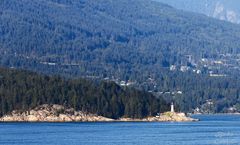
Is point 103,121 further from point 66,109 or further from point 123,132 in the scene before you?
point 123,132

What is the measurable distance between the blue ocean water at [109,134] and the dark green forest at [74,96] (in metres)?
5.04

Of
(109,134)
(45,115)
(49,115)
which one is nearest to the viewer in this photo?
(109,134)

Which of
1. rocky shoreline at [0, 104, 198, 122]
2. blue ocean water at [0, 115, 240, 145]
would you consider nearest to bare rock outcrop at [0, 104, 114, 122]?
rocky shoreline at [0, 104, 198, 122]

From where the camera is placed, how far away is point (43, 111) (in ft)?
540

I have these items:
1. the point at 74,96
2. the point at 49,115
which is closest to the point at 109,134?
the point at 49,115

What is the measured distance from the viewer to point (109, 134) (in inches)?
5285

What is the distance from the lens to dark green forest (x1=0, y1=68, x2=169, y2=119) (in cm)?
16450

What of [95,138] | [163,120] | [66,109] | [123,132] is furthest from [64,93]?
[95,138]

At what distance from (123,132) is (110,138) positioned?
12970 millimetres

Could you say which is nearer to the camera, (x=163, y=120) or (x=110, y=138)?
(x=110, y=138)

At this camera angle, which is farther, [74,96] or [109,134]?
[74,96]

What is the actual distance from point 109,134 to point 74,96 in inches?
1362

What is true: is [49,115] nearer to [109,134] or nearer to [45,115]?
[45,115]

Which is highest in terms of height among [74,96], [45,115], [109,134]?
[74,96]
